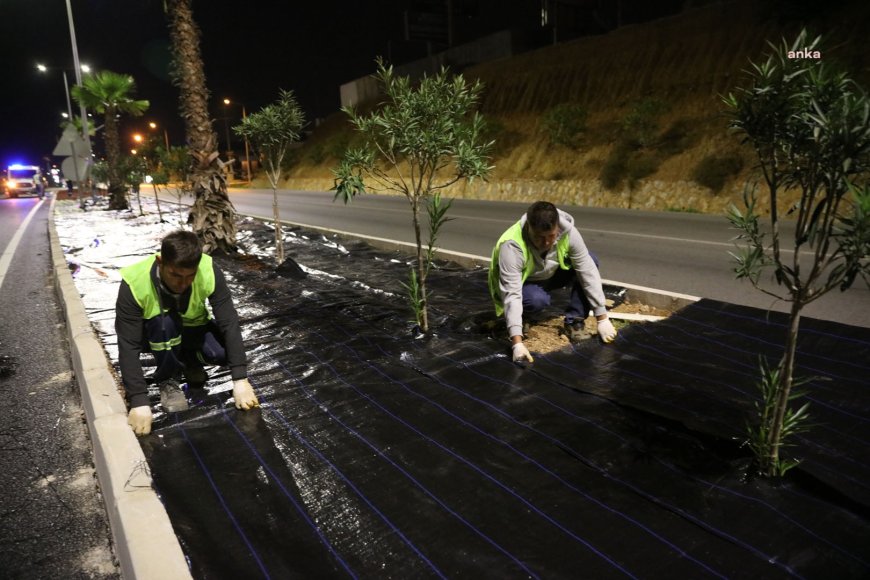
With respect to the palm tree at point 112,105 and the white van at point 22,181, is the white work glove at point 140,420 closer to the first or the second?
the palm tree at point 112,105

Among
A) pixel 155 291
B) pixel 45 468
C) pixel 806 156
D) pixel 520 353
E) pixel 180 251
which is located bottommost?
pixel 45 468

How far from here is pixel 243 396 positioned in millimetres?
3410

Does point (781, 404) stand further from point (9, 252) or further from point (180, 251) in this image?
point (9, 252)

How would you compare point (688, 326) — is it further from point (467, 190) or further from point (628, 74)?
point (628, 74)

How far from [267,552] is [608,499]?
1488 millimetres

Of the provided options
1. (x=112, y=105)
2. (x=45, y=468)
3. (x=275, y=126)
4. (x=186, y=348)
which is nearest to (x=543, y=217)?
(x=186, y=348)

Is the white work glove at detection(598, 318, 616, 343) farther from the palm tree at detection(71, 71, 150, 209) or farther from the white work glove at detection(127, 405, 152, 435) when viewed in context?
the palm tree at detection(71, 71, 150, 209)

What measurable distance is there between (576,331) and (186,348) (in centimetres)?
297

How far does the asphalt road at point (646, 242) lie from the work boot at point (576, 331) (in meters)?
2.00

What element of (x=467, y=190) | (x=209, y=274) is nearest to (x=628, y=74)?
(x=467, y=190)

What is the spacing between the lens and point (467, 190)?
2423 centimetres

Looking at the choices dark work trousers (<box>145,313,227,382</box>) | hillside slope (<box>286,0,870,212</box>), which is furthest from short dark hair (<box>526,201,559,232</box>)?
hillside slope (<box>286,0,870,212</box>)

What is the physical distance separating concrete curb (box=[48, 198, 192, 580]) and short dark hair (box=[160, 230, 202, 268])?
99 centimetres

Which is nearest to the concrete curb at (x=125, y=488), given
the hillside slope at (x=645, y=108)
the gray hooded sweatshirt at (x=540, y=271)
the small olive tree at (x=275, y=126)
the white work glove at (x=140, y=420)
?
the white work glove at (x=140, y=420)
